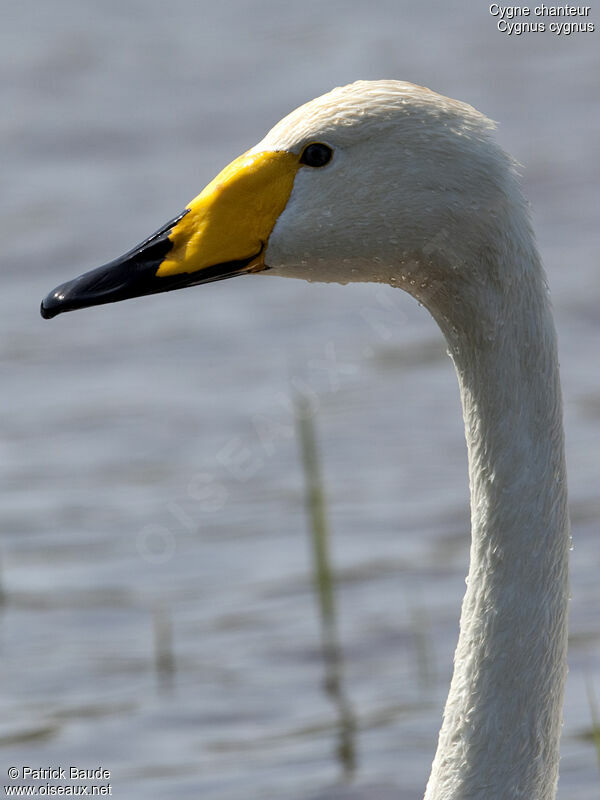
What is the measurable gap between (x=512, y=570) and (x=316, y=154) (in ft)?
3.38

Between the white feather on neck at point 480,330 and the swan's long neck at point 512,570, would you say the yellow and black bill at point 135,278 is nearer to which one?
the white feather on neck at point 480,330

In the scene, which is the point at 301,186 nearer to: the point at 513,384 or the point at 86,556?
the point at 513,384

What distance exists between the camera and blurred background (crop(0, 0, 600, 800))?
6.35 metres

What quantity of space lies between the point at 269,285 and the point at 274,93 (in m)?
3.08

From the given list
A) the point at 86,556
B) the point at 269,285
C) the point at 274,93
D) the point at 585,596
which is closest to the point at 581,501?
the point at 585,596

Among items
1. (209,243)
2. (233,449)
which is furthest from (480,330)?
(233,449)

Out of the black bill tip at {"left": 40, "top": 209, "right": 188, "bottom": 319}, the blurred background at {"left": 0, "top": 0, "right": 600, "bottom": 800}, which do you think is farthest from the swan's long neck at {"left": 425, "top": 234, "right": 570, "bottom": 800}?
the blurred background at {"left": 0, "top": 0, "right": 600, "bottom": 800}

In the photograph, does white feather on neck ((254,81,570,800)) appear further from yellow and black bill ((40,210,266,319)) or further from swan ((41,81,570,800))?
yellow and black bill ((40,210,266,319))

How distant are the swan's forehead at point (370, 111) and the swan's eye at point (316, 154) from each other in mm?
21

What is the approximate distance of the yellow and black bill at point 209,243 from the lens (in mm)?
3971

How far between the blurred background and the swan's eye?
2662 millimetres

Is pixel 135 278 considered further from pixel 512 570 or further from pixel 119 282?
pixel 512 570

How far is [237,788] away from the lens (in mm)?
5918

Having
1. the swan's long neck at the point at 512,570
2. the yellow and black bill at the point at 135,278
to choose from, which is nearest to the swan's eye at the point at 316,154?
the yellow and black bill at the point at 135,278
